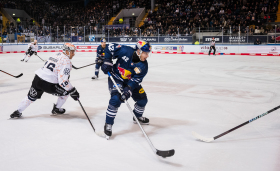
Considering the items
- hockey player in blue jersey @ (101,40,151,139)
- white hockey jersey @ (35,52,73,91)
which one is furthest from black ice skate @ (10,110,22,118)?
hockey player in blue jersey @ (101,40,151,139)

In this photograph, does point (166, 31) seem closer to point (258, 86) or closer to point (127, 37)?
point (127, 37)

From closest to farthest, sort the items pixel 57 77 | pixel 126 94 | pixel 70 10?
pixel 126 94
pixel 57 77
pixel 70 10

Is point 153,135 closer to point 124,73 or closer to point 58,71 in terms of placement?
point 124,73

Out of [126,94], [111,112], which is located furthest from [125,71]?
[111,112]

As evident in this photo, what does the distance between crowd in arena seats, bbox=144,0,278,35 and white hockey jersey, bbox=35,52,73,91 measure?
17.4m

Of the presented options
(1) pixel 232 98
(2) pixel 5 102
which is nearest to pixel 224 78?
(1) pixel 232 98

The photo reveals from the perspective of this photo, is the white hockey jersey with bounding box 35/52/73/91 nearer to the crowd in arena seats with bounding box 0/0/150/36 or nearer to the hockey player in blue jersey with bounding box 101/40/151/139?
the hockey player in blue jersey with bounding box 101/40/151/139

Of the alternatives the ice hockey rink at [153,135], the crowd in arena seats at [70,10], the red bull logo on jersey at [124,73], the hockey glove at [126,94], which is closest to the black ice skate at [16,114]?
the ice hockey rink at [153,135]

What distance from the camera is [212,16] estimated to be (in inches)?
935

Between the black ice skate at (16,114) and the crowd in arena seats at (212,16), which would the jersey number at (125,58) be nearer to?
the black ice skate at (16,114)

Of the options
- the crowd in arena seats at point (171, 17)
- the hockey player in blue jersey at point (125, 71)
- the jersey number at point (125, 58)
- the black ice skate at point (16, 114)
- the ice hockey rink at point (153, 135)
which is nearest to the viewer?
the ice hockey rink at point (153, 135)

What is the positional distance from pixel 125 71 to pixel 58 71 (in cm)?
104

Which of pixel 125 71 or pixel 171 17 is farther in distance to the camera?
pixel 171 17

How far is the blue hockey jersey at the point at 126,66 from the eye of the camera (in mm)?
3689
